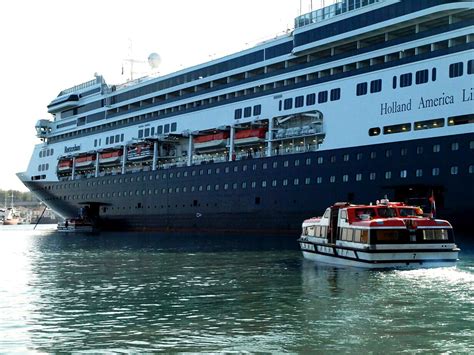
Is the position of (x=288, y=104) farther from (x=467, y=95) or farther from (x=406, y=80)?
(x=467, y=95)

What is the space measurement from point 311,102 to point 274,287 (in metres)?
31.0

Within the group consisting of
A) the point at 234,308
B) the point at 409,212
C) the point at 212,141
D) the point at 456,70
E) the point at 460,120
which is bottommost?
the point at 234,308

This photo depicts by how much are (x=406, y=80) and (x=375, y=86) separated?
2846mm

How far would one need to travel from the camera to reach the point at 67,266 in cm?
3244

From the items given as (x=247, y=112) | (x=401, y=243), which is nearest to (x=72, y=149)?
(x=247, y=112)

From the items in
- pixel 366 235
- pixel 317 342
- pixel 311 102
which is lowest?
pixel 317 342

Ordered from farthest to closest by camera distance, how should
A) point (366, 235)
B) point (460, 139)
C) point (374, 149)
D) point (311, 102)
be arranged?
1. point (311, 102)
2. point (374, 149)
3. point (460, 139)
4. point (366, 235)

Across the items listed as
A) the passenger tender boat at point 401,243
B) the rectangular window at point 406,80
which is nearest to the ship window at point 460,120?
the rectangular window at point 406,80

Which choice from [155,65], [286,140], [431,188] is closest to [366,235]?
[431,188]

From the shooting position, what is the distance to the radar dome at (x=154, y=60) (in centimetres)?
8494

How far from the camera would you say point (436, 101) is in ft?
136

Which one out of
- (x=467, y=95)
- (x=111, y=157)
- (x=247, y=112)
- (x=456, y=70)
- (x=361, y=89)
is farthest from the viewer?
(x=111, y=157)

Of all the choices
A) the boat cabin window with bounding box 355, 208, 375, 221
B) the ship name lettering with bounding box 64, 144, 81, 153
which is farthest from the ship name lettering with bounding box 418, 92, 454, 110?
the ship name lettering with bounding box 64, 144, 81, 153

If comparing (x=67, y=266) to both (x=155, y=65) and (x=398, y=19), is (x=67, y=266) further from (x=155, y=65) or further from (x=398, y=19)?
(x=155, y=65)
